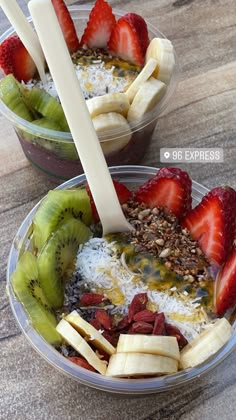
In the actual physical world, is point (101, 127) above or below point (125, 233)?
above

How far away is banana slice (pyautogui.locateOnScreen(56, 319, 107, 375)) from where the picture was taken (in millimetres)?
944

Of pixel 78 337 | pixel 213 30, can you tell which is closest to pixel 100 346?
pixel 78 337

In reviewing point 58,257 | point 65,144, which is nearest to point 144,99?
point 65,144

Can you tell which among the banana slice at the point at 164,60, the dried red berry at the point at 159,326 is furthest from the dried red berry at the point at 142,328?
the banana slice at the point at 164,60

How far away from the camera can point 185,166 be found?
4.54 ft

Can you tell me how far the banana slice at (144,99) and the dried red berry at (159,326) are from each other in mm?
444

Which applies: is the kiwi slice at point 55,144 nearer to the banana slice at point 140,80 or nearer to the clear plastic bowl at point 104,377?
the banana slice at point 140,80

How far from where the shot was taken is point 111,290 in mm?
1051

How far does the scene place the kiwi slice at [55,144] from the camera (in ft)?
4.06

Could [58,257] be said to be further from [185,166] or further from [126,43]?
[126,43]

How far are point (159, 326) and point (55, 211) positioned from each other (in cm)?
26

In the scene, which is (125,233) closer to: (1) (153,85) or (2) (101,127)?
(2) (101,127)

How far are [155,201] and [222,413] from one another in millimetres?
371

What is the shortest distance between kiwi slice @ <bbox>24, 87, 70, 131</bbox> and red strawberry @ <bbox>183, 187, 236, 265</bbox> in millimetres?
319
